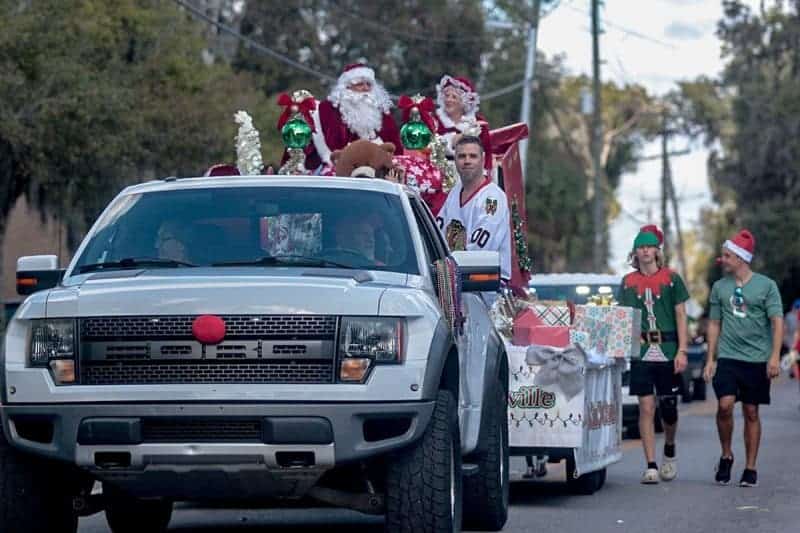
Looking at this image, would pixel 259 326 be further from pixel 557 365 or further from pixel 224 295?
pixel 557 365

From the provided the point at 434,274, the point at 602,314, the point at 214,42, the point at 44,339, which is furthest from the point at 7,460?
the point at 214,42

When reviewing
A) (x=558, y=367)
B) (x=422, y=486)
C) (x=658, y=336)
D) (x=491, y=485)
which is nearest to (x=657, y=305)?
(x=658, y=336)

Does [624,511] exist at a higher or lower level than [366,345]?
lower

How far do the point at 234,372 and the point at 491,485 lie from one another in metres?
2.79

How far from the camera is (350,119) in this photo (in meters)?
13.2

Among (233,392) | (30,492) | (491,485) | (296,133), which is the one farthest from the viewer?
(296,133)

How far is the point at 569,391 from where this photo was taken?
11867 millimetres

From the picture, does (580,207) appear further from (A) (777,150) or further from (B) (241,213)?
(B) (241,213)

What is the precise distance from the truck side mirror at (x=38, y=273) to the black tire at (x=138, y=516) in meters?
1.51

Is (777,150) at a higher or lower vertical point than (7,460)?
higher

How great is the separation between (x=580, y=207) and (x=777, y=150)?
22.0 ft

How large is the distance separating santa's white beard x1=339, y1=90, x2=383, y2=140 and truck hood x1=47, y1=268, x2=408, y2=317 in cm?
521

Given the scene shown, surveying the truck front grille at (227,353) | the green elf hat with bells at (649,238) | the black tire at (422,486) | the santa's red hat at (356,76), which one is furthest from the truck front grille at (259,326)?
the green elf hat with bells at (649,238)

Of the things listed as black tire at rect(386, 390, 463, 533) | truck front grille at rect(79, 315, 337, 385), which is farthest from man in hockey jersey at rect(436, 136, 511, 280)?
truck front grille at rect(79, 315, 337, 385)
